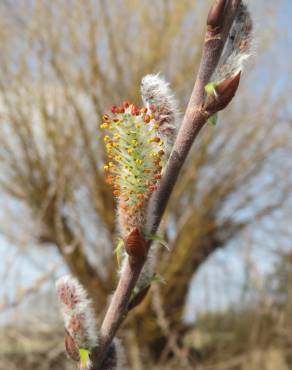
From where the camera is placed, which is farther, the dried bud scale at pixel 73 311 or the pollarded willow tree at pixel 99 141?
the pollarded willow tree at pixel 99 141

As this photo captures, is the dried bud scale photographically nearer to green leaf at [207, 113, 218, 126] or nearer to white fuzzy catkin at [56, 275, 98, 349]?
white fuzzy catkin at [56, 275, 98, 349]

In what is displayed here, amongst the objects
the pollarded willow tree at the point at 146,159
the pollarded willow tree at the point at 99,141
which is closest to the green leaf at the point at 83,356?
the pollarded willow tree at the point at 146,159

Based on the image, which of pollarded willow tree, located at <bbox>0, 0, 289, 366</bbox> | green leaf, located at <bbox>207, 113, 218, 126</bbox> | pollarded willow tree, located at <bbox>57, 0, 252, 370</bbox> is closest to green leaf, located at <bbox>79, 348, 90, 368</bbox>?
pollarded willow tree, located at <bbox>57, 0, 252, 370</bbox>

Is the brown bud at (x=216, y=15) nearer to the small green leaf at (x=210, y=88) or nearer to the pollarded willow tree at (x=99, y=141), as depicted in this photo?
the small green leaf at (x=210, y=88)

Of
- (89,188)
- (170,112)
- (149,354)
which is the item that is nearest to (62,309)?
(170,112)

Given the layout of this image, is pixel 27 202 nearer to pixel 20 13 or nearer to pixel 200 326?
pixel 20 13

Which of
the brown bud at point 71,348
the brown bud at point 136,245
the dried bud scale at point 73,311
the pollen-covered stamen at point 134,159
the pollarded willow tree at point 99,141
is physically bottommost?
the brown bud at point 71,348

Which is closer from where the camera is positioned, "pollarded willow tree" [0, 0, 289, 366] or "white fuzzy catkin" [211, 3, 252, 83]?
"white fuzzy catkin" [211, 3, 252, 83]

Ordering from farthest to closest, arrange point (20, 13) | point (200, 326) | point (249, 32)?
1. point (200, 326)
2. point (20, 13)
3. point (249, 32)
